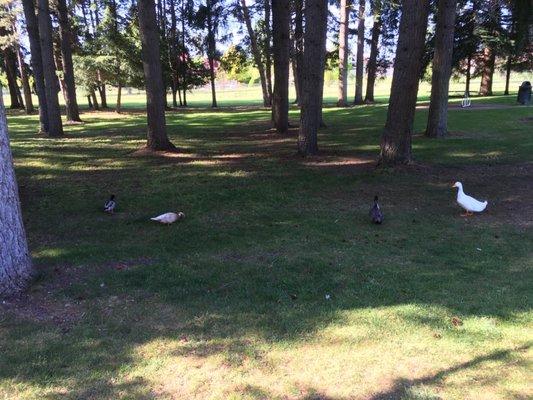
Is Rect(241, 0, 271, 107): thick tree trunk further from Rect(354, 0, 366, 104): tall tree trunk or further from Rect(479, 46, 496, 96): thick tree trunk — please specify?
Rect(479, 46, 496, 96): thick tree trunk

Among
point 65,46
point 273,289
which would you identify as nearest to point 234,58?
point 65,46

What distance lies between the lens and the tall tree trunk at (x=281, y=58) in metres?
15.9

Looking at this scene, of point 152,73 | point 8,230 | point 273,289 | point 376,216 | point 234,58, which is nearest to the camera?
point 8,230

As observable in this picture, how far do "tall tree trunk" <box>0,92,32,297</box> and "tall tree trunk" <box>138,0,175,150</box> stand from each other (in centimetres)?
794

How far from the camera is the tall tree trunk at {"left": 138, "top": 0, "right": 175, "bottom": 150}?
11945 mm

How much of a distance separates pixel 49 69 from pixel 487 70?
102ft

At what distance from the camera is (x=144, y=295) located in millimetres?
4844

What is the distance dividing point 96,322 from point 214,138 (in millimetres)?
12661

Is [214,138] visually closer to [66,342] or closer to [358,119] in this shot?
[358,119]

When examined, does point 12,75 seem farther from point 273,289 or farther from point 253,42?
point 273,289

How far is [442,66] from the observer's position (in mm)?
14352

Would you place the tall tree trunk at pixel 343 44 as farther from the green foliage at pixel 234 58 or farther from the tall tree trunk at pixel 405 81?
the tall tree trunk at pixel 405 81

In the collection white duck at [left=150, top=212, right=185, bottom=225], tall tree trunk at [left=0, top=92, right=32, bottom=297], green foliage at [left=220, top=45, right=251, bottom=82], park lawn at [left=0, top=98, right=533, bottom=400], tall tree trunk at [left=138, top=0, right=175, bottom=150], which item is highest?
green foliage at [left=220, top=45, right=251, bottom=82]

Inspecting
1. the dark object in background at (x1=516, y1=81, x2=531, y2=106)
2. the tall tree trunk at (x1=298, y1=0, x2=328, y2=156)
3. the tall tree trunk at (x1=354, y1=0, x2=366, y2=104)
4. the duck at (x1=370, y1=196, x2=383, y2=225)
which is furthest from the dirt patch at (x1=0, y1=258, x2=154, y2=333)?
the tall tree trunk at (x1=354, y1=0, x2=366, y2=104)
